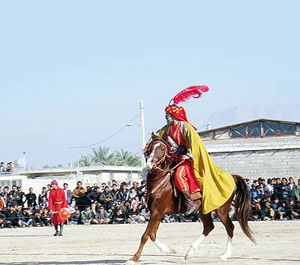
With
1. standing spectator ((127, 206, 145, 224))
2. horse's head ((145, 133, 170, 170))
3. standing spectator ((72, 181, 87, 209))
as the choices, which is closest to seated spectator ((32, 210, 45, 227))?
standing spectator ((72, 181, 87, 209))

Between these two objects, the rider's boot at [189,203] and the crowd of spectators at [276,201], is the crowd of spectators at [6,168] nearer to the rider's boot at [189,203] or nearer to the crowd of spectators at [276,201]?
the crowd of spectators at [276,201]

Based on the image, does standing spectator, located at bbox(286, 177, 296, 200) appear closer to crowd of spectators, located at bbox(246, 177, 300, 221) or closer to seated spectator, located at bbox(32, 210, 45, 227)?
crowd of spectators, located at bbox(246, 177, 300, 221)

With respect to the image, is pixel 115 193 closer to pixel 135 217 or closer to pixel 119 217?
pixel 119 217

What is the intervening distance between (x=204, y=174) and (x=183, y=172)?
15.9 inches

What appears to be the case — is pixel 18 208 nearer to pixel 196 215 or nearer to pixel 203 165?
pixel 196 215

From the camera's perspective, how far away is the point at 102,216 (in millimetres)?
24797

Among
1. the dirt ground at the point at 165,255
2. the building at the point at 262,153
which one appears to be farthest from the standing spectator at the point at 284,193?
the building at the point at 262,153

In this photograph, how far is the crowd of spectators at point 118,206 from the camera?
22172 mm

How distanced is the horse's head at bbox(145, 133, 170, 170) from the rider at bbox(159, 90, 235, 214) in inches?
14.0

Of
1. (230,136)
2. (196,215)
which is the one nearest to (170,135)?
(196,215)

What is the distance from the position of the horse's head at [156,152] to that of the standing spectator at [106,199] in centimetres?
1494

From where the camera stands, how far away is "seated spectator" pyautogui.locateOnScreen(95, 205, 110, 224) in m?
24.7

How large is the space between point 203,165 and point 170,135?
72cm

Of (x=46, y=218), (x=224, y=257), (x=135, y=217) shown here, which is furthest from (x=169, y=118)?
(x=46, y=218)
